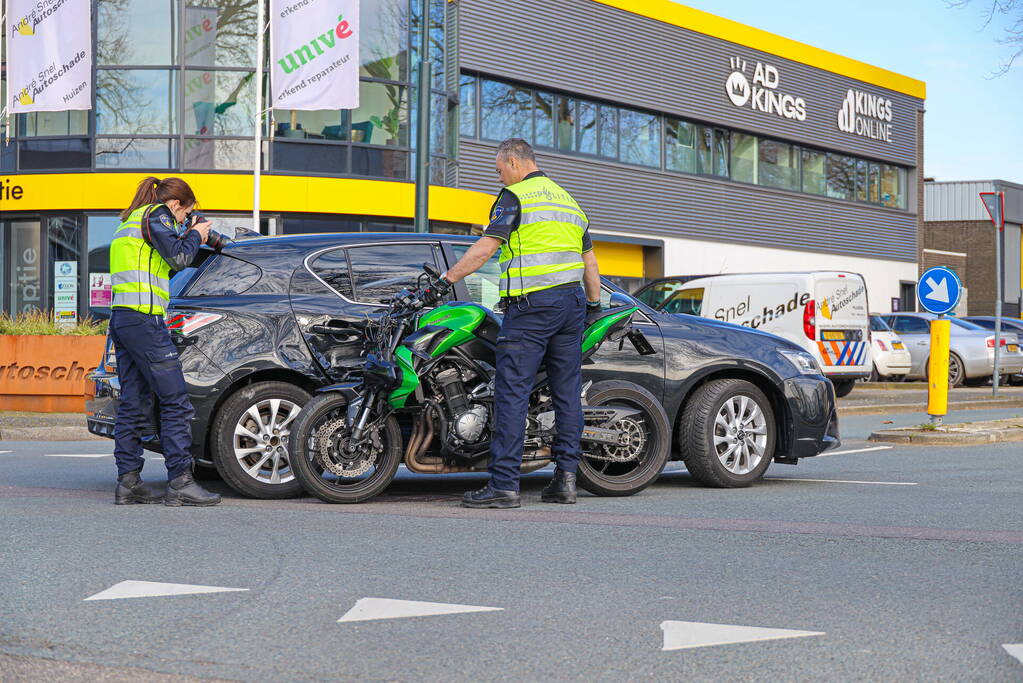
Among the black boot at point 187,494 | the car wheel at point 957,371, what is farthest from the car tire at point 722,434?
the car wheel at point 957,371

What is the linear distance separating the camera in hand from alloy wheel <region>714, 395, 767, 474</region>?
10.2ft

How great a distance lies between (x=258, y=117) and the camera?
23812 millimetres

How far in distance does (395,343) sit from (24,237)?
19.8 m

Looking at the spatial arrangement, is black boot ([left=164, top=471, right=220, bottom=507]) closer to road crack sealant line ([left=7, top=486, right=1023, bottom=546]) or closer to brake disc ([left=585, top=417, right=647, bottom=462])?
road crack sealant line ([left=7, top=486, right=1023, bottom=546])

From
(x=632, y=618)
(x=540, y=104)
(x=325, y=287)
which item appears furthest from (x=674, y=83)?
(x=632, y=618)

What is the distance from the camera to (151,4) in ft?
82.2

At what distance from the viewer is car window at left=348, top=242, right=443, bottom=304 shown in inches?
319

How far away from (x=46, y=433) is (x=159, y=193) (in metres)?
7.51

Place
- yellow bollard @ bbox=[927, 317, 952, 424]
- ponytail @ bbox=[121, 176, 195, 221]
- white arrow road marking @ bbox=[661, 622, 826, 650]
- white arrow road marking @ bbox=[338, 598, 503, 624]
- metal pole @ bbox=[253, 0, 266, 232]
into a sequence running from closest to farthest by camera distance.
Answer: white arrow road marking @ bbox=[661, 622, 826, 650]
white arrow road marking @ bbox=[338, 598, 503, 624]
ponytail @ bbox=[121, 176, 195, 221]
yellow bollard @ bbox=[927, 317, 952, 424]
metal pole @ bbox=[253, 0, 266, 232]

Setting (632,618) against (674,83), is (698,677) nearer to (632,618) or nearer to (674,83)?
(632,618)

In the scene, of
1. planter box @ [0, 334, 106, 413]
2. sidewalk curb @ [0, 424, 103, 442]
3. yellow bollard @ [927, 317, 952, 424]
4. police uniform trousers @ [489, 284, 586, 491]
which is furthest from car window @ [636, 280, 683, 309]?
police uniform trousers @ [489, 284, 586, 491]

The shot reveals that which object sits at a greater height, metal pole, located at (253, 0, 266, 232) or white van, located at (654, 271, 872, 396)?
metal pole, located at (253, 0, 266, 232)

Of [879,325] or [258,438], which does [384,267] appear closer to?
[258,438]

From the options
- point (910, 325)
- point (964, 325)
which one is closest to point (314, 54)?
point (910, 325)
